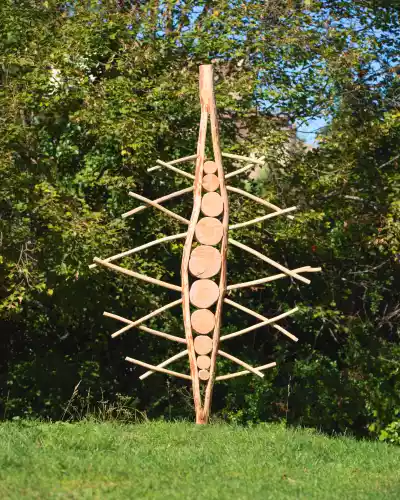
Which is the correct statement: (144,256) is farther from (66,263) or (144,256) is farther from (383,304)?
(383,304)

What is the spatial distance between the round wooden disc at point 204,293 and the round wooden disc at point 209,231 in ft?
1.10

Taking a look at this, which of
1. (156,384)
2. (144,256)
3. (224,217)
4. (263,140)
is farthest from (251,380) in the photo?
(224,217)

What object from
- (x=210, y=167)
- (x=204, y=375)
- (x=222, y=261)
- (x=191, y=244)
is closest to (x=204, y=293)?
(x=222, y=261)

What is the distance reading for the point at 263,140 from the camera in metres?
10.6

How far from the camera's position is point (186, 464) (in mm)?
6348

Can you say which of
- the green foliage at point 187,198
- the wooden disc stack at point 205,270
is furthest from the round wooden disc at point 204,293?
the green foliage at point 187,198

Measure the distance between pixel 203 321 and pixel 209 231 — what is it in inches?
28.9

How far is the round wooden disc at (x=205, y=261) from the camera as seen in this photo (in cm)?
806

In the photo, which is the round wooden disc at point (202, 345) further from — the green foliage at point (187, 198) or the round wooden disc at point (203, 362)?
the green foliage at point (187, 198)

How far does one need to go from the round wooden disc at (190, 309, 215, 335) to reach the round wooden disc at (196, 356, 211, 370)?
0.68 feet

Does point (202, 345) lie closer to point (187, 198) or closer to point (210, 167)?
point (210, 167)

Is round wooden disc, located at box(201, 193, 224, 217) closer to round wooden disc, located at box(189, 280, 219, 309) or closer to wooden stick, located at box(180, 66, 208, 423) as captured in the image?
wooden stick, located at box(180, 66, 208, 423)

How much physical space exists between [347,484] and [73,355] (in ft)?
18.7

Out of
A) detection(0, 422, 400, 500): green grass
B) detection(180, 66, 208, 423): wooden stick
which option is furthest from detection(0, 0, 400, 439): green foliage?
detection(0, 422, 400, 500): green grass
